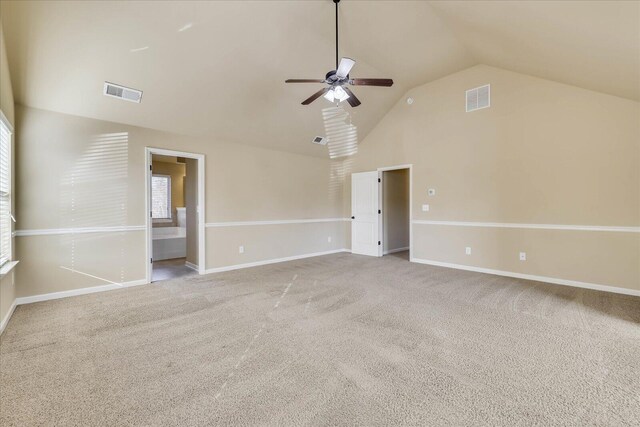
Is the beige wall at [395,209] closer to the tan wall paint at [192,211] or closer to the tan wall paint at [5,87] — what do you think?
the tan wall paint at [192,211]

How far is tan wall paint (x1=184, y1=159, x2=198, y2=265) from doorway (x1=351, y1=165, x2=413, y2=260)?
3605 millimetres

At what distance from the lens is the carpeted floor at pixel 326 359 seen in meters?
1.61

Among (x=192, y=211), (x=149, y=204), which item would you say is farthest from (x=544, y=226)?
(x=149, y=204)

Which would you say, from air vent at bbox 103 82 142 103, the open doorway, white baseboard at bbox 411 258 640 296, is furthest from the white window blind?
white baseboard at bbox 411 258 640 296

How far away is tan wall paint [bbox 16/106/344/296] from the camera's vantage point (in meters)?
3.50

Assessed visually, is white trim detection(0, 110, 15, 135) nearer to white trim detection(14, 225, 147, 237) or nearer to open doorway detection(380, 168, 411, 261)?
white trim detection(14, 225, 147, 237)

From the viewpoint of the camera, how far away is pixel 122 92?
3.60m

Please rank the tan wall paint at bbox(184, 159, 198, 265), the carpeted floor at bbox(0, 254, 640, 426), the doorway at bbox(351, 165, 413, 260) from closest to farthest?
the carpeted floor at bbox(0, 254, 640, 426)
the tan wall paint at bbox(184, 159, 198, 265)
the doorway at bbox(351, 165, 413, 260)

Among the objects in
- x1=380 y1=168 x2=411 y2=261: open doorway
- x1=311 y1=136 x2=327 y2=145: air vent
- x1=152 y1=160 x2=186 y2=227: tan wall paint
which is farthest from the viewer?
x1=152 y1=160 x2=186 y2=227: tan wall paint

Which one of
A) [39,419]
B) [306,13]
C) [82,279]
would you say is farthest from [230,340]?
[306,13]

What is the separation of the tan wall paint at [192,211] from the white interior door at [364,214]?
3.60 meters

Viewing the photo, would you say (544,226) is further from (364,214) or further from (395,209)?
(364,214)

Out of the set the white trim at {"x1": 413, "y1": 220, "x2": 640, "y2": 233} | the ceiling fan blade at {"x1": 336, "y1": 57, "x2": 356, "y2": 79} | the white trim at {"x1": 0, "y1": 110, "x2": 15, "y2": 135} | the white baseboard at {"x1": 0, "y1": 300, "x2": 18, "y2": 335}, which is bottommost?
the white baseboard at {"x1": 0, "y1": 300, "x2": 18, "y2": 335}

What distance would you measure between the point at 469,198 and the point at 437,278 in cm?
166
